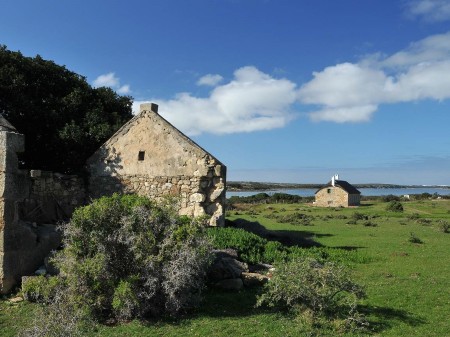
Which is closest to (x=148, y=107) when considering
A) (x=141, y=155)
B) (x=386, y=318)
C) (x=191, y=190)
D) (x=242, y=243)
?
(x=141, y=155)

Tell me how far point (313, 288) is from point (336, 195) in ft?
190

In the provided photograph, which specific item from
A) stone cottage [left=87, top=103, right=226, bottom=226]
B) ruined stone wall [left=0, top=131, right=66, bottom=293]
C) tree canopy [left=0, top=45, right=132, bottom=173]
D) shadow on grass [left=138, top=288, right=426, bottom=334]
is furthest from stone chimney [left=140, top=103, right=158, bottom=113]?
shadow on grass [left=138, top=288, right=426, bottom=334]

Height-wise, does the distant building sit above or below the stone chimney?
below

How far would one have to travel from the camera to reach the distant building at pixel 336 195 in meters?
63.5

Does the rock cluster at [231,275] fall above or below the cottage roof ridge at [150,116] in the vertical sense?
below

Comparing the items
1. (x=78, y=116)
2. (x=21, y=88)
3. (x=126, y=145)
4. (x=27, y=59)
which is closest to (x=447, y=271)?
(x=126, y=145)

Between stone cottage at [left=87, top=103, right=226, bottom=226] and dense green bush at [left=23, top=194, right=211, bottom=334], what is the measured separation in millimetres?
7605

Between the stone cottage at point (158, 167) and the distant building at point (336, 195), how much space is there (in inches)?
1939

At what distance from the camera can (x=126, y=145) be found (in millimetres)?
17938

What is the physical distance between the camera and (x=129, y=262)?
9352 millimetres

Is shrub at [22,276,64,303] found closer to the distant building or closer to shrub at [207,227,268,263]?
shrub at [207,227,268,263]

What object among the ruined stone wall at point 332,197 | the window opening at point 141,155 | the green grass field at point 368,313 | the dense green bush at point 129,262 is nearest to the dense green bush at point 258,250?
the green grass field at point 368,313

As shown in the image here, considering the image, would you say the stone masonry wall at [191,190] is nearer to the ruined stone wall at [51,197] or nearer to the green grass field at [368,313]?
the ruined stone wall at [51,197]

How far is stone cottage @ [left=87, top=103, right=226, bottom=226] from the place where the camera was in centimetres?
1725
